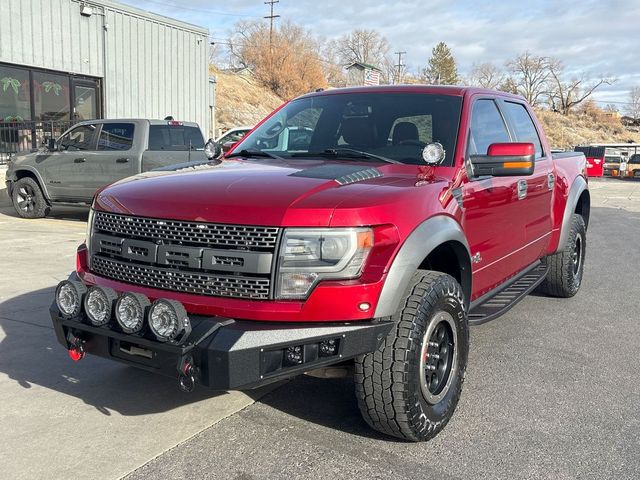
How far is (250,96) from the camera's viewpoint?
47500 mm

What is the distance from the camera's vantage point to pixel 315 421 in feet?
11.5

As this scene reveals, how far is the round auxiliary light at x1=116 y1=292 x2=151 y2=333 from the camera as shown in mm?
2852

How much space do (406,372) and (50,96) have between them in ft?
51.9

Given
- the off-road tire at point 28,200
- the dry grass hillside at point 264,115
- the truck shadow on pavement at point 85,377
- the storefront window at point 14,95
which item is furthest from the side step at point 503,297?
the dry grass hillside at point 264,115

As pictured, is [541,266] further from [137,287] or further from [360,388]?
[137,287]

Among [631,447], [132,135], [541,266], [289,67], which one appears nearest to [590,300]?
[541,266]

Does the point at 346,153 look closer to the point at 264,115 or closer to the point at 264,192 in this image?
the point at 264,192

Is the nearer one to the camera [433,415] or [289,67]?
[433,415]

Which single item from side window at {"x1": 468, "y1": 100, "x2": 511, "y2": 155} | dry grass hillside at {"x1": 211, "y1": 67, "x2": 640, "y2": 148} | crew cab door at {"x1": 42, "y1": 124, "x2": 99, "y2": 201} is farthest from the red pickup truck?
dry grass hillside at {"x1": 211, "y1": 67, "x2": 640, "y2": 148}

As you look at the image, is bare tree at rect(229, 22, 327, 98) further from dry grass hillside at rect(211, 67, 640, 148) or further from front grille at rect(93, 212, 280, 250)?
front grille at rect(93, 212, 280, 250)

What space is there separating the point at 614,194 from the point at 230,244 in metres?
23.9

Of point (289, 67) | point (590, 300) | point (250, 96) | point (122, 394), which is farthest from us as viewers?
point (289, 67)

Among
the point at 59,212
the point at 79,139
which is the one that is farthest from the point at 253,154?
the point at 59,212

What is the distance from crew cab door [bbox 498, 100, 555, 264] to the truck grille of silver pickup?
2.52 m
